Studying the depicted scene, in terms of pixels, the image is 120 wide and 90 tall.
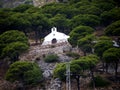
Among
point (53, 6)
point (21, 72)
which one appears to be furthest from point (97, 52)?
point (53, 6)

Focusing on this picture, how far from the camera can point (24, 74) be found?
165 ft

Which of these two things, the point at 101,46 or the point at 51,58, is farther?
the point at 51,58

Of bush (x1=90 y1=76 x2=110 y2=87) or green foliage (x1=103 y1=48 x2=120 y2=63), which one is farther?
green foliage (x1=103 y1=48 x2=120 y2=63)

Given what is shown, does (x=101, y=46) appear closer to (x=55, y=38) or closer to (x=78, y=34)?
(x=78, y=34)

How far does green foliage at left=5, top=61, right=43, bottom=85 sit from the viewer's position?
50469mm

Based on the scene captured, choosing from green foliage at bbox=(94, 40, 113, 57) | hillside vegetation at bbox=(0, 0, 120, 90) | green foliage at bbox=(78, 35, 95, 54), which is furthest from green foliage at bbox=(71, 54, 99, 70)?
green foliage at bbox=(78, 35, 95, 54)

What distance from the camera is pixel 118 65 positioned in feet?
183

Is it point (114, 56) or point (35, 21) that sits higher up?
point (35, 21)

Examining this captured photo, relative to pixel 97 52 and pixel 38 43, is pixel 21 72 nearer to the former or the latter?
pixel 97 52

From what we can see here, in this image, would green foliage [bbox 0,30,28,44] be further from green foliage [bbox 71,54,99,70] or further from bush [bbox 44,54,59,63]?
green foliage [bbox 71,54,99,70]

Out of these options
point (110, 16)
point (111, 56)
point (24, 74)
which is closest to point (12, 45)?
point (24, 74)

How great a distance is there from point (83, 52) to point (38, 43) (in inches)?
541

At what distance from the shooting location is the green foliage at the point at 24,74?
Result: 5047 cm

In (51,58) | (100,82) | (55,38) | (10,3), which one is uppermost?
(10,3)
